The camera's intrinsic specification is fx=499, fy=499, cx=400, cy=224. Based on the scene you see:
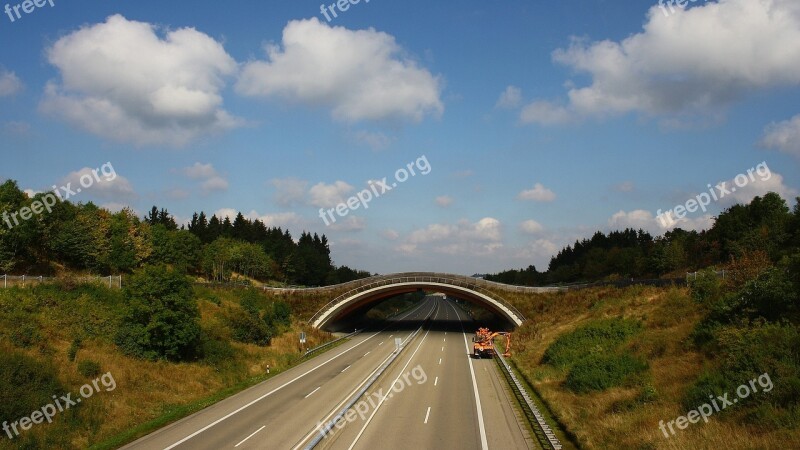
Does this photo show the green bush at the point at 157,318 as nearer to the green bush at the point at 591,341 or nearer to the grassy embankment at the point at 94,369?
the grassy embankment at the point at 94,369

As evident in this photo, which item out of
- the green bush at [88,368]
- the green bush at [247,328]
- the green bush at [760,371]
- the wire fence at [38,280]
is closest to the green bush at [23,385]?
the green bush at [88,368]

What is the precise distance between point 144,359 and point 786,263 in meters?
36.4

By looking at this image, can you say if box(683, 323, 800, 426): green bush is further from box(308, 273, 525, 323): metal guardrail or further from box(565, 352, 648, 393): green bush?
box(308, 273, 525, 323): metal guardrail

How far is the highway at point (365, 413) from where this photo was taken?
18203 millimetres

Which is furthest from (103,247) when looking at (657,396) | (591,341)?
(657,396)

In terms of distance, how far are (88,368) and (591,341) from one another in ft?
99.2

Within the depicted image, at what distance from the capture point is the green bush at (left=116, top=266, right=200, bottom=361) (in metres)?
32.4

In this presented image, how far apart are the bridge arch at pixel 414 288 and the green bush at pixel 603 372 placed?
32614 mm

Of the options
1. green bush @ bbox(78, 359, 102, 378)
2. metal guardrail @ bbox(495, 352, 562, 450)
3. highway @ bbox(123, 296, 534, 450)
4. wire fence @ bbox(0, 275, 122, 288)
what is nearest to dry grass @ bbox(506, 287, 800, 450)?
metal guardrail @ bbox(495, 352, 562, 450)

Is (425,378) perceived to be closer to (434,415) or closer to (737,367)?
(434,415)

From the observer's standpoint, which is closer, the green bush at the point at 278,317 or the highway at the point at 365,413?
the highway at the point at 365,413

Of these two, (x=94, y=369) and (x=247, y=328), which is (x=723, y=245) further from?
(x=94, y=369)

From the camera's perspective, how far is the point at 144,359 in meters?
32.0

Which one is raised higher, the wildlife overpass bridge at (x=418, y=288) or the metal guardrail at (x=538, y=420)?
the wildlife overpass bridge at (x=418, y=288)
